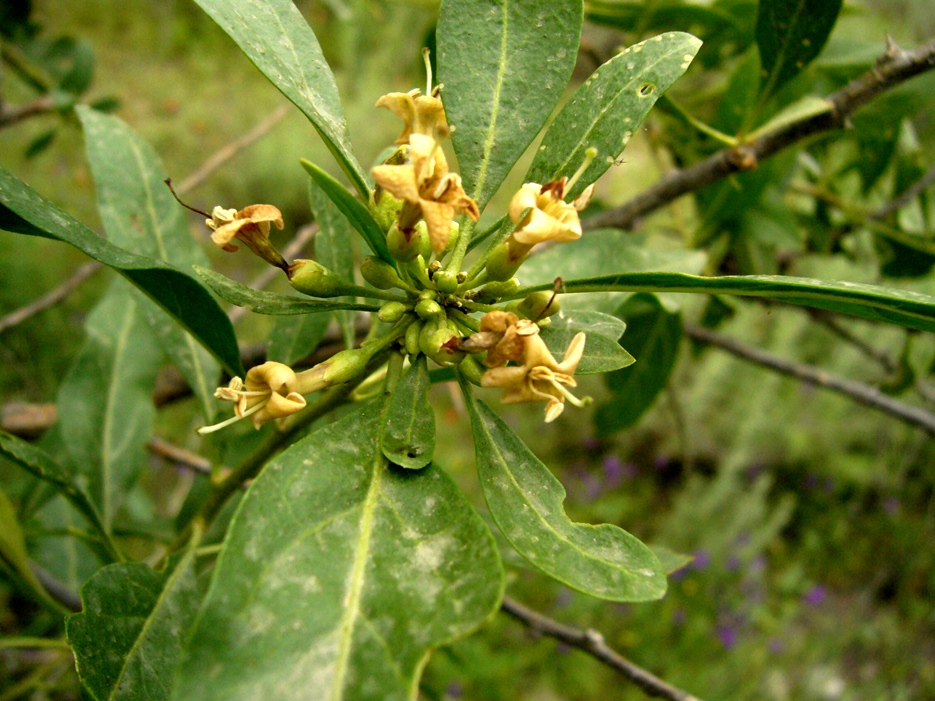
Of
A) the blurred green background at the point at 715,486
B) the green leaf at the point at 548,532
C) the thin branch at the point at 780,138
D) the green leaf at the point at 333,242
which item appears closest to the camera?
the green leaf at the point at 548,532

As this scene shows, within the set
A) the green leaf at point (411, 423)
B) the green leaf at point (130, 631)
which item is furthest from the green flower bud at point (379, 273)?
the green leaf at point (130, 631)

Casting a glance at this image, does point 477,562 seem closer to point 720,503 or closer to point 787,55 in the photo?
point 787,55

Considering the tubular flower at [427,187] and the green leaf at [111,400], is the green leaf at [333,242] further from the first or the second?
the green leaf at [111,400]

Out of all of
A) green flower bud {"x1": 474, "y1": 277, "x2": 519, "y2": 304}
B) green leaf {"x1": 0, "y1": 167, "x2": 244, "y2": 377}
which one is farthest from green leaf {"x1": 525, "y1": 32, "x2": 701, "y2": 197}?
green leaf {"x1": 0, "y1": 167, "x2": 244, "y2": 377}

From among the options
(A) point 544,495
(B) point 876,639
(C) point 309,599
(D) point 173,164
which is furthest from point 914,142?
(D) point 173,164

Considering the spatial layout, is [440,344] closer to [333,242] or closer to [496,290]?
[496,290]

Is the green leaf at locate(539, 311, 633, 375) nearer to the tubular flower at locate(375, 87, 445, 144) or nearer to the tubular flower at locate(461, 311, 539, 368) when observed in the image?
the tubular flower at locate(461, 311, 539, 368)

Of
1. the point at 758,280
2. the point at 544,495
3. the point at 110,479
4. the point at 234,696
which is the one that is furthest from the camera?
the point at 110,479
